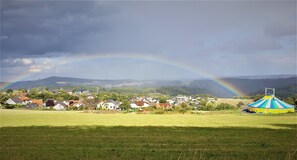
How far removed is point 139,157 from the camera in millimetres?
12219

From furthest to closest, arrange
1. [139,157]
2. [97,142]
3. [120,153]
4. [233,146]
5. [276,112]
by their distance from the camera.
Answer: [276,112] < [97,142] < [233,146] < [120,153] < [139,157]

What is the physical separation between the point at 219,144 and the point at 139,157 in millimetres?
5736

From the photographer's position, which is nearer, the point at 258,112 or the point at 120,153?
the point at 120,153

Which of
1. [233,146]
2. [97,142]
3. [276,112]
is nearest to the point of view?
[233,146]

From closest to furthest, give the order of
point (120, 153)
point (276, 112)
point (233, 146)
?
point (120, 153), point (233, 146), point (276, 112)

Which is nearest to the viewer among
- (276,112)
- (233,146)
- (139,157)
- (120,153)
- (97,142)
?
(139,157)

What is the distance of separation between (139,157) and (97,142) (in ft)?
15.6

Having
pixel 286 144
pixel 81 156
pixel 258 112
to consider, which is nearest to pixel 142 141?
pixel 81 156

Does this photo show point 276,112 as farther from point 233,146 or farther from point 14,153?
point 14,153

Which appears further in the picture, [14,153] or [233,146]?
[233,146]

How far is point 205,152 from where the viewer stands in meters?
13.3

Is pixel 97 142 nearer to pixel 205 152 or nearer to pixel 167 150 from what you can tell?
pixel 167 150

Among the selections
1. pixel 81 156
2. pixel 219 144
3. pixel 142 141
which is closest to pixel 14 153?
pixel 81 156

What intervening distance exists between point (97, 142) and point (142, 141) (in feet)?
8.92
